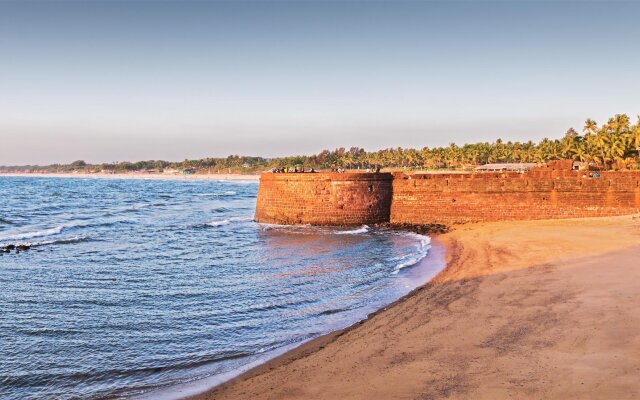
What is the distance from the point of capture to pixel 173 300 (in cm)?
1444

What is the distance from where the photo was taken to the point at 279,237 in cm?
2777

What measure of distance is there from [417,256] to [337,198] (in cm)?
1101

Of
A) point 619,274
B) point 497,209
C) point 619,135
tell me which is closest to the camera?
point 619,274

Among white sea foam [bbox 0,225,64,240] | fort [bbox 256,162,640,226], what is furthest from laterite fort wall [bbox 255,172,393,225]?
white sea foam [bbox 0,225,64,240]

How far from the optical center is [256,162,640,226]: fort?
2814 cm

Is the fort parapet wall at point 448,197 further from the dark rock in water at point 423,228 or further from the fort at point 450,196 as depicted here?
the dark rock in water at point 423,228

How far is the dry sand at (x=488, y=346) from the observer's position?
25.5 feet

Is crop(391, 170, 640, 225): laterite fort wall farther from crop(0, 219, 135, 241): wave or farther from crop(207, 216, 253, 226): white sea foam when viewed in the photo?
crop(0, 219, 135, 241): wave

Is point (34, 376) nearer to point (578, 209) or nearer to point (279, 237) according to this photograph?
point (279, 237)

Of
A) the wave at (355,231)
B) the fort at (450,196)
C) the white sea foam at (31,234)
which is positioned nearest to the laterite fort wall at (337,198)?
the fort at (450,196)

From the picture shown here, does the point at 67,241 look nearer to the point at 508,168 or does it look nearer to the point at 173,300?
the point at 173,300

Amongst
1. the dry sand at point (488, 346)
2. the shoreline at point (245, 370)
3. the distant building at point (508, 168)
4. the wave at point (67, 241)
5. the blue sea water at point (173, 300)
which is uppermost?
the distant building at point (508, 168)

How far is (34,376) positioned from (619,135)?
189 feet

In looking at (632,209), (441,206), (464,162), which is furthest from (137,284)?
(464,162)
